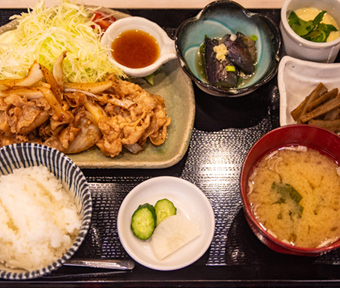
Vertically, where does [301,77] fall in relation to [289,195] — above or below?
above

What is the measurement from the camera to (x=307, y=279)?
263 cm

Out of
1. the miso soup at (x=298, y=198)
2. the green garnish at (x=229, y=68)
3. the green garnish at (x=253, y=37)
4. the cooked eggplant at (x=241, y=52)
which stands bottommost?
the miso soup at (x=298, y=198)

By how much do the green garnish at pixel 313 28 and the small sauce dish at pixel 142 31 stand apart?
107 centimetres

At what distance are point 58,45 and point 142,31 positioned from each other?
0.76 meters

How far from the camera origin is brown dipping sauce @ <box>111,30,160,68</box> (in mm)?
3402

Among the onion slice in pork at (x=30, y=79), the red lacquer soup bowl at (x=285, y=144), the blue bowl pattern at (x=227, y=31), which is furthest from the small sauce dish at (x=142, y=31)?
the red lacquer soup bowl at (x=285, y=144)

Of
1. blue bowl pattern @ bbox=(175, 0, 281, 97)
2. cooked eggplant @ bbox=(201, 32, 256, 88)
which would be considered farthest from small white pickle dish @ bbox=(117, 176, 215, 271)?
cooked eggplant @ bbox=(201, 32, 256, 88)

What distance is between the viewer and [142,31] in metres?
3.53

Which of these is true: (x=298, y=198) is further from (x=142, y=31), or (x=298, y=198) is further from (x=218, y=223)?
(x=142, y=31)

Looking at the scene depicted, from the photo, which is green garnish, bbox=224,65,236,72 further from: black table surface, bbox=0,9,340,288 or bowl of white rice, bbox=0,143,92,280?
bowl of white rice, bbox=0,143,92,280

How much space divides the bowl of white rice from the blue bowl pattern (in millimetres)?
1275

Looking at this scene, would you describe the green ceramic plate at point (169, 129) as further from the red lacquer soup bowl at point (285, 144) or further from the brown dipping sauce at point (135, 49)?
the red lacquer soup bowl at point (285, 144)

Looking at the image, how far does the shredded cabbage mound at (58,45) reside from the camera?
10.7 feet

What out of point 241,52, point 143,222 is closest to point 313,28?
point 241,52
